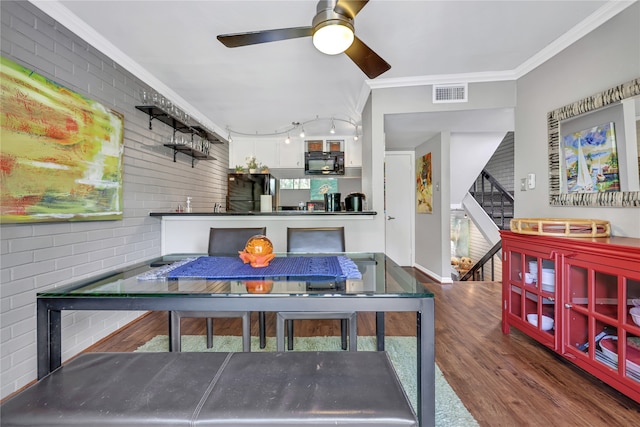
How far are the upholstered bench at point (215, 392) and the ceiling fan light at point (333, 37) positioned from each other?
1.50 meters

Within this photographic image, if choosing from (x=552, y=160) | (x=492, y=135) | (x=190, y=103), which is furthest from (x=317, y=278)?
(x=492, y=135)

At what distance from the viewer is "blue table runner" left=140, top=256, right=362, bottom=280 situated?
49.1 inches

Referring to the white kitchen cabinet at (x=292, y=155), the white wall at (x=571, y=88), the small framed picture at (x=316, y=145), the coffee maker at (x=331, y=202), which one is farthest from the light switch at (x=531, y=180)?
the white kitchen cabinet at (x=292, y=155)

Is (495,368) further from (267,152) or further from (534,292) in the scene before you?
(267,152)

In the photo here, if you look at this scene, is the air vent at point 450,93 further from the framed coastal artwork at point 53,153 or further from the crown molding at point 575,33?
the framed coastal artwork at point 53,153

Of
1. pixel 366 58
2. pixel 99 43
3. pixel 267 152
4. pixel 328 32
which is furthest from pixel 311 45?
pixel 267 152

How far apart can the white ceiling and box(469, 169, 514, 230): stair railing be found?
2.37 metres

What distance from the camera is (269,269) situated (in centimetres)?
138

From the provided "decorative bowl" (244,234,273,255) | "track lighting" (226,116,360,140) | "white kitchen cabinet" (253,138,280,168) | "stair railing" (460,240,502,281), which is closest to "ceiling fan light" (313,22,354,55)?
"decorative bowl" (244,234,273,255)

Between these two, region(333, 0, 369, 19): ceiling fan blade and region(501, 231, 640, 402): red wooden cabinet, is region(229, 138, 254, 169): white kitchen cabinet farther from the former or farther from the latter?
region(501, 231, 640, 402): red wooden cabinet

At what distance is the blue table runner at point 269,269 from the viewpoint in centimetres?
125

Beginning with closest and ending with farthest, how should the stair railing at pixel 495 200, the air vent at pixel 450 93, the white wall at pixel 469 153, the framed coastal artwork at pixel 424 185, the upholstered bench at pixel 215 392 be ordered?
the upholstered bench at pixel 215 392
the air vent at pixel 450 93
the white wall at pixel 469 153
the framed coastal artwork at pixel 424 185
the stair railing at pixel 495 200

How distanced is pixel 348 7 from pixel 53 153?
6.72 feet

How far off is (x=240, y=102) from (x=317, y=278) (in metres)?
→ 3.15
